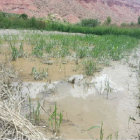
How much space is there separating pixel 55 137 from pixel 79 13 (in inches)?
2091

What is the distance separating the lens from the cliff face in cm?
4547

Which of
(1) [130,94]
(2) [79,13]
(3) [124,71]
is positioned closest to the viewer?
(1) [130,94]

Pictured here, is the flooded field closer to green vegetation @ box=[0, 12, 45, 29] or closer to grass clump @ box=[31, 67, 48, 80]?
grass clump @ box=[31, 67, 48, 80]

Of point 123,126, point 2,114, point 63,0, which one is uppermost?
point 63,0

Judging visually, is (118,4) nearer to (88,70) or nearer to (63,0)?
(63,0)

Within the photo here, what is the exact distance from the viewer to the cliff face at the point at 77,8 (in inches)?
1790

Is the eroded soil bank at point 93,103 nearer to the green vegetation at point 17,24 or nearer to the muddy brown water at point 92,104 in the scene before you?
the muddy brown water at point 92,104

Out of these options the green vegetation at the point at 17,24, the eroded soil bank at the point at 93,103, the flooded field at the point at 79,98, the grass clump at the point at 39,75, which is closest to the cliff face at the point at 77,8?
the green vegetation at the point at 17,24

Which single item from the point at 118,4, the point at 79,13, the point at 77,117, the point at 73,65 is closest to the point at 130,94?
the point at 77,117

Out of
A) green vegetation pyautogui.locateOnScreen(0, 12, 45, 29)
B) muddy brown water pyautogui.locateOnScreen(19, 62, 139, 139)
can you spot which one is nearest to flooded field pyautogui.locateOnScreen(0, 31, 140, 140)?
muddy brown water pyautogui.locateOnScreen(19, 62, 139, 139)

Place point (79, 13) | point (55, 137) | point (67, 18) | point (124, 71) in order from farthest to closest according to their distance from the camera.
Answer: point (79, 13), point (67, 18), point (124, 71), point (55, 137)

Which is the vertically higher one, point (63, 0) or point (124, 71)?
point (63, 0)

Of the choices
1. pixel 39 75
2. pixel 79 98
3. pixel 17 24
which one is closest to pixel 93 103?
pixel 79 98

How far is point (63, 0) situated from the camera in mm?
53875
